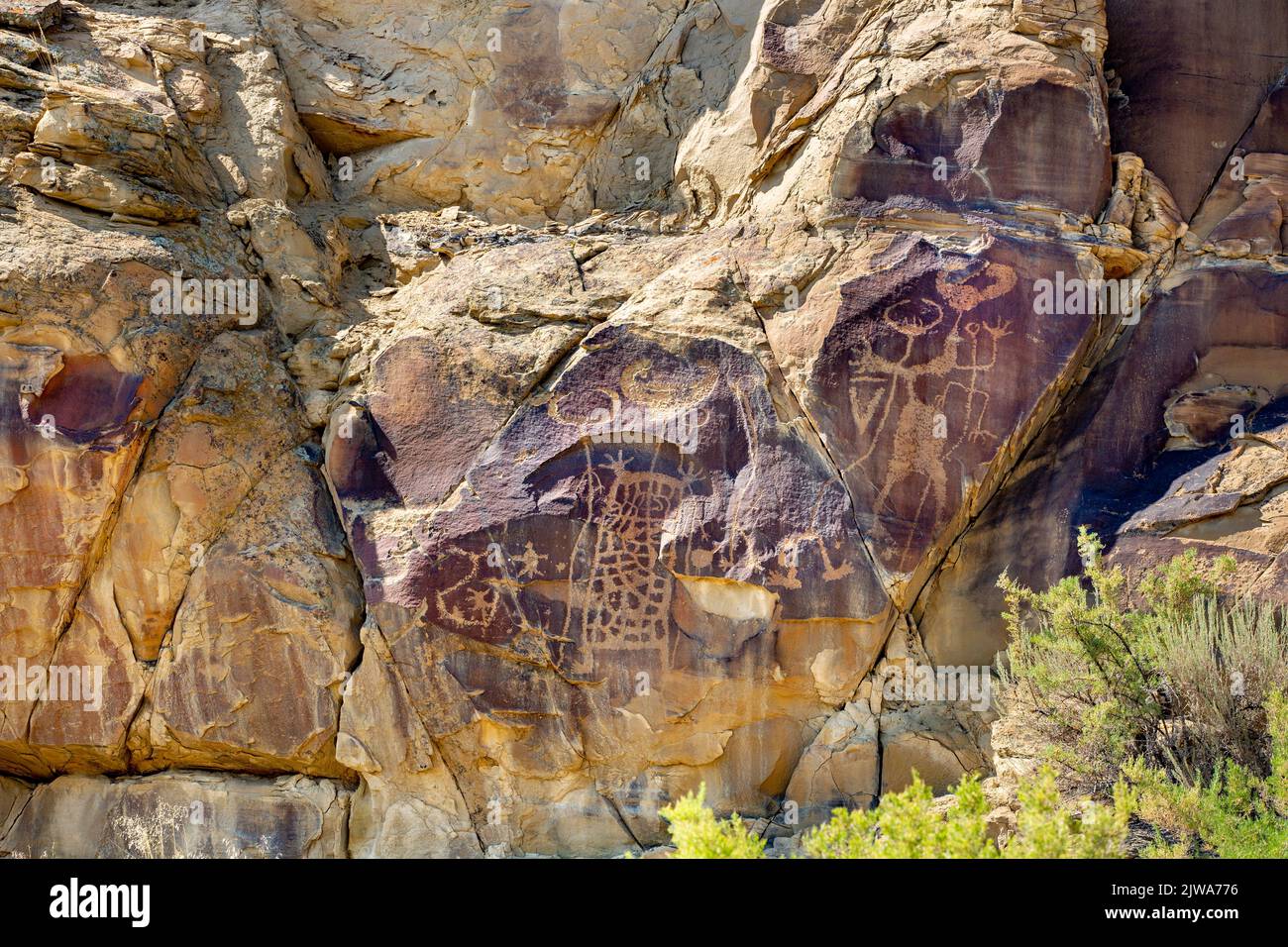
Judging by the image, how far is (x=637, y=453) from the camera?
544cm

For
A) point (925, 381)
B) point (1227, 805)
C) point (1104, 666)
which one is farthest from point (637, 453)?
point (1227, 805)

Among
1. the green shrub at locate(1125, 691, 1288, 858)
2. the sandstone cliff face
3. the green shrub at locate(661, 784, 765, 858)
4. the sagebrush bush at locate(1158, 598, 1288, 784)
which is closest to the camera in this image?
the green shrub at locate(661, 784, 765, 858)

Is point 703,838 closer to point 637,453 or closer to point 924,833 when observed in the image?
point 924,833

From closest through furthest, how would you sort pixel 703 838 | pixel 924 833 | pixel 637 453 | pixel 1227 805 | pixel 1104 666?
pixel 703 838 < pixel 924 833 < pixel 1227 805 < pixel 1104 666 < pixel 637 453

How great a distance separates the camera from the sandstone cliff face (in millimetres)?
5328

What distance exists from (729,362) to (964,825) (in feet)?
8.43

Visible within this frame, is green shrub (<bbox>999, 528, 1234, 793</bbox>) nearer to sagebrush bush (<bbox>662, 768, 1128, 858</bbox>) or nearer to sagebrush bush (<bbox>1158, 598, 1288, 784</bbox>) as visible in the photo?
sagebrush bush (<bbox>1158, 598, 1288, 784</bbox>)

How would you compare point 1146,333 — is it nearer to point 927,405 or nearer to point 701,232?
point 927,405

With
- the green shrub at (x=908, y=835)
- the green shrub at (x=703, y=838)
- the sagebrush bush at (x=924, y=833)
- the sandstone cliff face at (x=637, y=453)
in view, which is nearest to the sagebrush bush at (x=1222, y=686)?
the sandstone cliff face at (x=637, y=453)

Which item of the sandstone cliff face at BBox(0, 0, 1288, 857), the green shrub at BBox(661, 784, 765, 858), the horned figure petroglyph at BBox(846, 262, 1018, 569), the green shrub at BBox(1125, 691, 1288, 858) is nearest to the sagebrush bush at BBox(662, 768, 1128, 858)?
the green shrub at BBox(661, 784, 765, 858)

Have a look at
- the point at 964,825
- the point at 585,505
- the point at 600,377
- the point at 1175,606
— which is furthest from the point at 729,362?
the point at 964,825

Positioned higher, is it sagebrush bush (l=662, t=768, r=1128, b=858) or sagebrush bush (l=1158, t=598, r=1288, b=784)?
sagebrush bush (l=1158, t=598, r=1288, b=784)

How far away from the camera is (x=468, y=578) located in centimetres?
534

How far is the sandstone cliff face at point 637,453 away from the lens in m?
5.33
